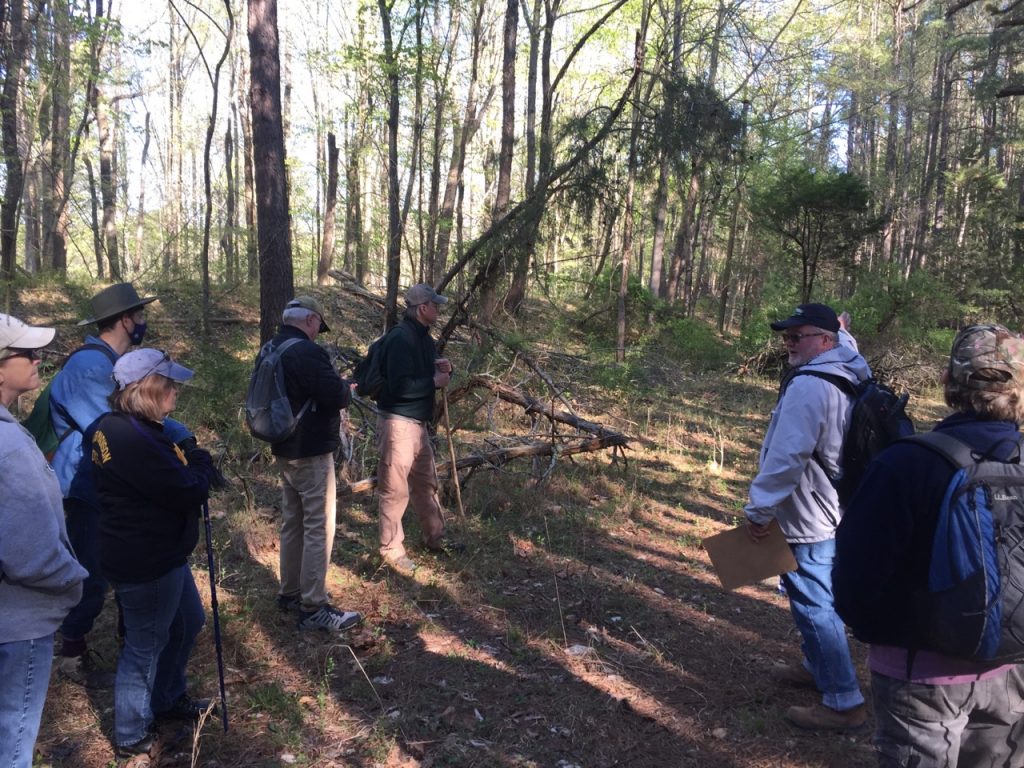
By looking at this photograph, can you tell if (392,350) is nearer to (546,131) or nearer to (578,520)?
(578,520)

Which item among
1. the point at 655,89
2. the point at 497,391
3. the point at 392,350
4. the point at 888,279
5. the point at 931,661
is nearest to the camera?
the point at 931,661

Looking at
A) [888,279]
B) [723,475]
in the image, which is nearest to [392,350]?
[723,475]

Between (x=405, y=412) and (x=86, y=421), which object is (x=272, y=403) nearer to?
(x=86, y=421)

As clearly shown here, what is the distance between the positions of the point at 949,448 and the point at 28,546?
2.88 meters

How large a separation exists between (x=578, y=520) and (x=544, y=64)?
12837 mm

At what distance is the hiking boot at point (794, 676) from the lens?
3922 mm

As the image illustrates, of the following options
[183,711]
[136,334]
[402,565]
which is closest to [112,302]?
[136,334]

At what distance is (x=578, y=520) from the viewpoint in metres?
6.66

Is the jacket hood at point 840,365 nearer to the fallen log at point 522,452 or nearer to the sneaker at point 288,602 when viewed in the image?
the sneaker at point 288,602

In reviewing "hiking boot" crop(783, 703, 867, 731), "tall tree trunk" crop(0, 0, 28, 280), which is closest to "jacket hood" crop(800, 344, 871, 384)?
"hiking boot" crop(783, 703, 867, 731)

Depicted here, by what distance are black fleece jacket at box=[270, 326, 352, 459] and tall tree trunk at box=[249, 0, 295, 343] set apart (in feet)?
15.4

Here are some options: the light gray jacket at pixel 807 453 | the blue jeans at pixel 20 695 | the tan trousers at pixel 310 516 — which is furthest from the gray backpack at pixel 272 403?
the light gray jacket at pixel 807 453

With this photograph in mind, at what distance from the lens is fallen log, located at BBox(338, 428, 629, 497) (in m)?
6.60

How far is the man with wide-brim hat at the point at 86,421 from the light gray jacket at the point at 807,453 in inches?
136
